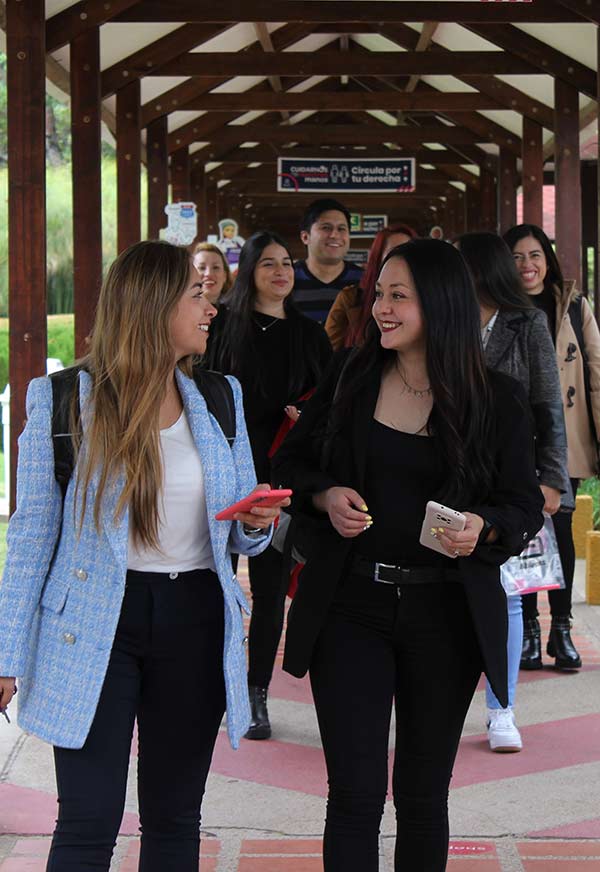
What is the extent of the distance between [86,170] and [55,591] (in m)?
8.02

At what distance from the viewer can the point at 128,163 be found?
519 inches

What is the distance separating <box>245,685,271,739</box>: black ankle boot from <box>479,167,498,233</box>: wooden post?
52.2 feet

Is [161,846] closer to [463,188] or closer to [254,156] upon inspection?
[254,156]

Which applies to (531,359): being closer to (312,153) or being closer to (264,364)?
(264,364)

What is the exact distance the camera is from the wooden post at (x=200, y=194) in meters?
20.9

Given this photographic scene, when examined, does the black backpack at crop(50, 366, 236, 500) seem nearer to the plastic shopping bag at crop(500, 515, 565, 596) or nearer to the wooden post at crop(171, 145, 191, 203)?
the plastic shopping bag at crop(500, 515, 565, 596)

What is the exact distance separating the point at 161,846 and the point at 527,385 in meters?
2.35

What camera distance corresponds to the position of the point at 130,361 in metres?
2.84

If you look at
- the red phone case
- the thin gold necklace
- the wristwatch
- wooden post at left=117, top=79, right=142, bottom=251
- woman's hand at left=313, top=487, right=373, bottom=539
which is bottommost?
the wristwatch

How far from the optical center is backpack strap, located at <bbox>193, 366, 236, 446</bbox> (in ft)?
9.92

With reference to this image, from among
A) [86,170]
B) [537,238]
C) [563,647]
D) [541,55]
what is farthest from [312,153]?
[537,238]

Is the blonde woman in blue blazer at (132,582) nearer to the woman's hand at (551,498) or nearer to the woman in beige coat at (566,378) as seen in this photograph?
the woman's hand at (551,498)

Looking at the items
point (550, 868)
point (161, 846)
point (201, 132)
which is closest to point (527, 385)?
point (550, 868)

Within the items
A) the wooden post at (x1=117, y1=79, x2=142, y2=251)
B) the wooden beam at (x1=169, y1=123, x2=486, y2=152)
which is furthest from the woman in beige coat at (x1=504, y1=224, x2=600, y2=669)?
the wooden beam at (x1=169, y1=123, x2=486, y2=152)
